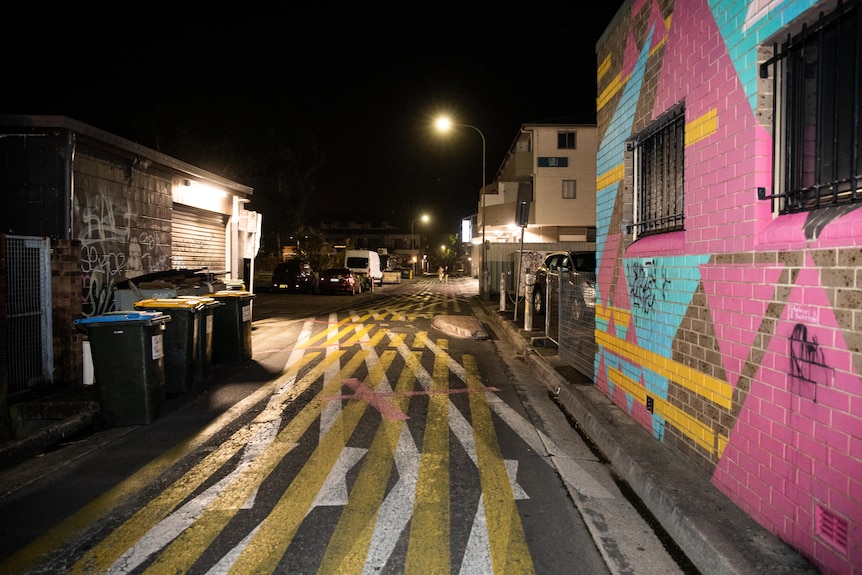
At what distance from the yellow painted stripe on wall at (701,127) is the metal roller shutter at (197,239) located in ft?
40.1

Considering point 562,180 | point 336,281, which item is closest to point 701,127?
point 336,281

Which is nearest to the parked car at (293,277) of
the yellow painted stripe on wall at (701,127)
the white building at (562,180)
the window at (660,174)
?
the white building at (562,180)

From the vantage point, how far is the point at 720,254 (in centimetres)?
411

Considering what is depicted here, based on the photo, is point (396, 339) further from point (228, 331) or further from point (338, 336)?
point (228, 331)

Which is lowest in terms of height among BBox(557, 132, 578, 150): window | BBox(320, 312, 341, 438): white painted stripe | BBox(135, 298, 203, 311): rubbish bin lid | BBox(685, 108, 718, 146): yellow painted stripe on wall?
BBox(320, 312, 341, 438): white painted stripe

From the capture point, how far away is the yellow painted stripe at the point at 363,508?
3350 mm

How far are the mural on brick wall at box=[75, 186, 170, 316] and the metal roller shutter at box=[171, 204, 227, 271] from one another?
210cm

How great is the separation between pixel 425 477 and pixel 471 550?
125 centimetres

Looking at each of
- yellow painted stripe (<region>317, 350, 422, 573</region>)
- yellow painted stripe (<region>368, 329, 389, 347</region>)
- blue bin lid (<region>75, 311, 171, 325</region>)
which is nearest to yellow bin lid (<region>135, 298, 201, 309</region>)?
blue bin lid (<region>75, 311, 171, 325</region>)

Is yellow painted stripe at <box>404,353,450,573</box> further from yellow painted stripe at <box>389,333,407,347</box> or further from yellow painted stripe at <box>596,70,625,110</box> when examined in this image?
yellow painted stripe at <box>389,333,407,347</box>

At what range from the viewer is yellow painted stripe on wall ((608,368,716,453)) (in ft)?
14.0

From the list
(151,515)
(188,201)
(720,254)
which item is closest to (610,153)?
(720,254)

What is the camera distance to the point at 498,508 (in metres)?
4.09

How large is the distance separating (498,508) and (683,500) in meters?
1.28
